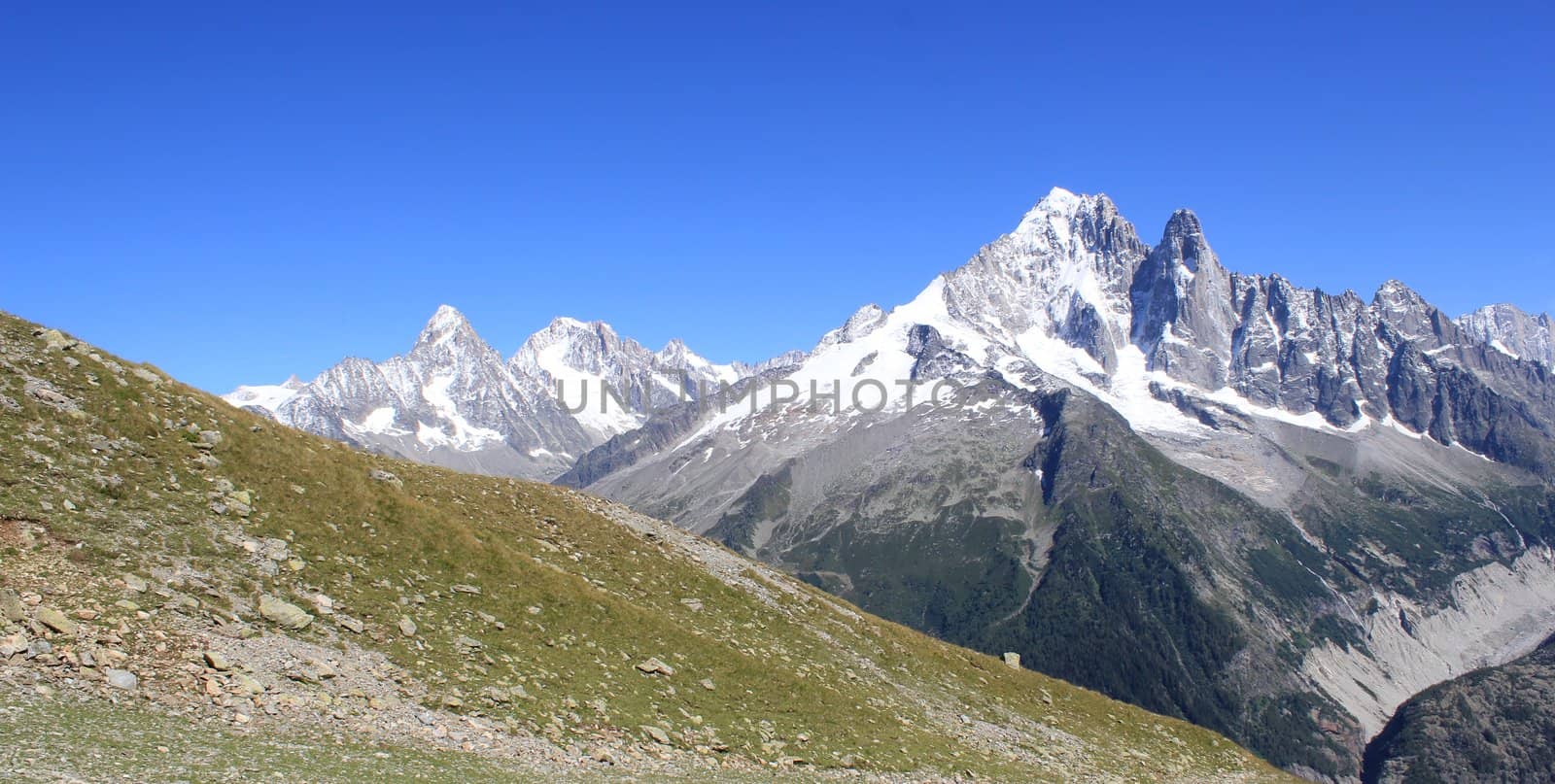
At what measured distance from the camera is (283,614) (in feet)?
115

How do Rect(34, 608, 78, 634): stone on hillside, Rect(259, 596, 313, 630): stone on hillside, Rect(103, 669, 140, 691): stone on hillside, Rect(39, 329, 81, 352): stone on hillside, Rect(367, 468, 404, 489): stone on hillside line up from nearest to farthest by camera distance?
Rect(103, 669, 140, 691): stone on hillside
Rect(34, 608, 78, 634): stone on hillside
Rect(259, 596, 313, 630): stone on hillside
Rect(39, 329, 81, 352): stone on hillside
Rect(367, 468, 404, 489): stone on hillside

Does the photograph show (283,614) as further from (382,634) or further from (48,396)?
(48,396)

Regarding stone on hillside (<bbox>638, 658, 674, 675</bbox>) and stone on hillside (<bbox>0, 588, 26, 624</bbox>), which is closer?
stone on hillside (<bbox>0, 588, 26, 624</bbox>)

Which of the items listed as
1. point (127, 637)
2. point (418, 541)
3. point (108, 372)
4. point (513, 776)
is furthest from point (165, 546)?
point (513, 776)

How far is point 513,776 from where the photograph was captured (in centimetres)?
3041

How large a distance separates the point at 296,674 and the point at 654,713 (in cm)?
1347

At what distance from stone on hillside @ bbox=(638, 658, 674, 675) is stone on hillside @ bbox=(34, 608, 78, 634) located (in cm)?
2068

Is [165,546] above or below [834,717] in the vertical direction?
above

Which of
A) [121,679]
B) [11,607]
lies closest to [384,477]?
[11,607]

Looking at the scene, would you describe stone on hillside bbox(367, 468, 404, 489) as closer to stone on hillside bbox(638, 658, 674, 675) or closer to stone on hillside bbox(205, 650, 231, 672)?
stone on hillside bbox(638, 658, 674, 675)

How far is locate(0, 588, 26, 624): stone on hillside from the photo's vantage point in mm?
28797

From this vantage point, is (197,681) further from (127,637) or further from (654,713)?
(654,713)

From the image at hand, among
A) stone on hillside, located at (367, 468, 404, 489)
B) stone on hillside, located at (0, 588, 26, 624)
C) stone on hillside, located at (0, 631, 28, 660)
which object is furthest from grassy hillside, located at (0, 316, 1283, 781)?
stone on hillside, located at (367, 468, 404, 489)

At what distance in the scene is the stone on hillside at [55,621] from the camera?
29188 mm
